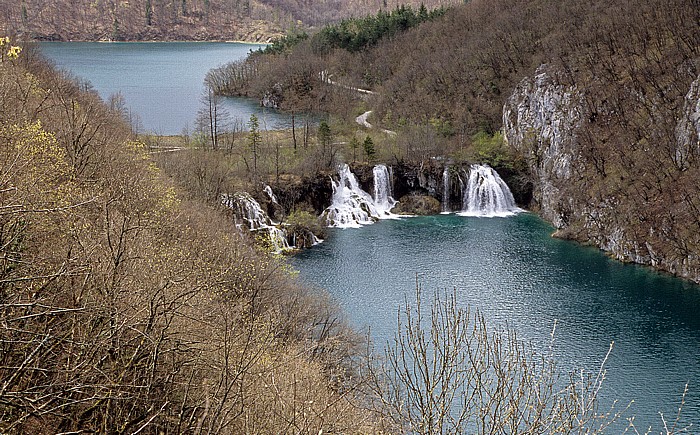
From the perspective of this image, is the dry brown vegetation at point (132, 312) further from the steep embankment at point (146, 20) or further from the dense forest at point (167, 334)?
the steep embankment at point (146, 20)

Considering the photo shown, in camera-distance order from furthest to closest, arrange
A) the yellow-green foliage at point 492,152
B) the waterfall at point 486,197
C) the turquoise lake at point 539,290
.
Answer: the yellow-green foliage at point 492,152
the waterfall at point 486,197
the turquoise lake at point 539,290

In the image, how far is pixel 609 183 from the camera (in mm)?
42406

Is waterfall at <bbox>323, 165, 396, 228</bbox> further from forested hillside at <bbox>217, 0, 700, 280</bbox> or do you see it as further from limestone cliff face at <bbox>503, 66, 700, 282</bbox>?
limestone cliff face at <bbox>503, 66, 700, 282</bbox>

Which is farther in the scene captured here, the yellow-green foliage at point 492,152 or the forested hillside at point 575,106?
the yellow-green foliage at point 492,152

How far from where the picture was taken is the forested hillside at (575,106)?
39500mm

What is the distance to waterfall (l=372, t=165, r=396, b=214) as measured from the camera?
160ft

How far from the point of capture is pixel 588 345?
88.1 ft

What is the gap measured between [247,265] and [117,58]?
4520 inches

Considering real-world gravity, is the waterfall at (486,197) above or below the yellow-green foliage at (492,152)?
below

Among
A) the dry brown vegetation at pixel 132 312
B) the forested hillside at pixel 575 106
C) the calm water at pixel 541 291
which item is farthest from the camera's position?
the forested hillside at pixel 575 106

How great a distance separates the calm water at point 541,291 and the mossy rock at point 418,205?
267 cm

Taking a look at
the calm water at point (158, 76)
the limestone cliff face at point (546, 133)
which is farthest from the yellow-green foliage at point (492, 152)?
the calm water at point (158, 76)

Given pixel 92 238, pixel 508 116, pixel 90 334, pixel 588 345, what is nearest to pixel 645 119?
pixel 508 116

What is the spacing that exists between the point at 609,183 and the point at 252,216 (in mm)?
21460
